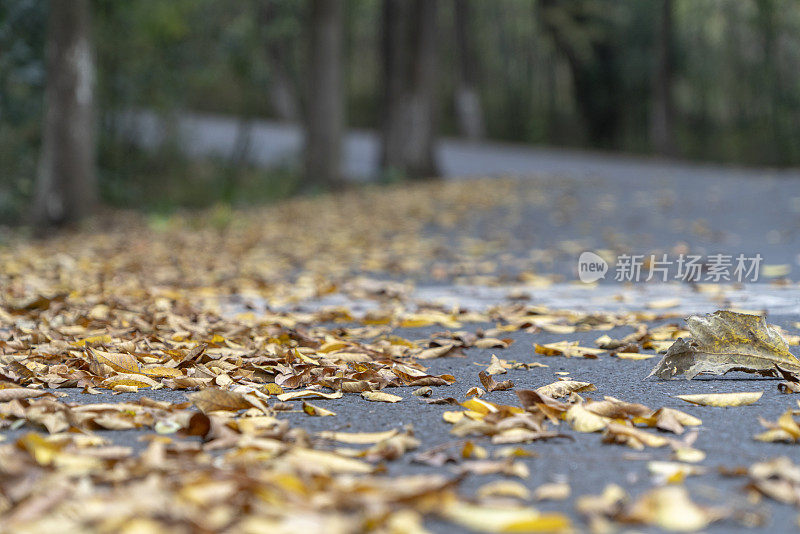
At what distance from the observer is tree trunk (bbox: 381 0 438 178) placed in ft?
50.8

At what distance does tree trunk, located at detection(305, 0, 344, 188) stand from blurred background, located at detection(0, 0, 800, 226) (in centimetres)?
3

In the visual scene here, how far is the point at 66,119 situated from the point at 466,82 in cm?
1935

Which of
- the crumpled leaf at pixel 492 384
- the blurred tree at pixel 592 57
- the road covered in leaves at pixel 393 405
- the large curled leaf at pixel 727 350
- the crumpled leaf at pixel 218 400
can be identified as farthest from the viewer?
the blurred tree at pixel 592 57

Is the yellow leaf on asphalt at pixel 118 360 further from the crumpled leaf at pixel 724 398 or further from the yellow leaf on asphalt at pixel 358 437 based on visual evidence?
the crumpled leaf at pixel 724 398

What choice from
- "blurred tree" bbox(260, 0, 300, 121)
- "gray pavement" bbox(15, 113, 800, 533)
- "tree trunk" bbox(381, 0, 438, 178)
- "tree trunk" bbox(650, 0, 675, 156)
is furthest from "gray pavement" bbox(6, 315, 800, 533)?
"blurred tree" bbox(260, 0, 300, 121)

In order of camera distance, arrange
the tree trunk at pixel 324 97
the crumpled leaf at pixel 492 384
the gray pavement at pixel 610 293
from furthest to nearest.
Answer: the tree trunk at pixel 324 97
the crumpled leaf at pixel 492 384
the gray pavement at pixel 610 293

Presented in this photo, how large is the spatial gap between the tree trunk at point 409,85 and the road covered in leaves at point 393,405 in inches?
361

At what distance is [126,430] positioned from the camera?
254 centimetres

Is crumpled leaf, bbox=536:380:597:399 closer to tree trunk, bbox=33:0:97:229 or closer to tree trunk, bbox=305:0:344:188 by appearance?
tree trunk, bbox=33:0:97:229

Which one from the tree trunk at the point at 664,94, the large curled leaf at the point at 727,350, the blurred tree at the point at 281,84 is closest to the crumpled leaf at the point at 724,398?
the large curled leaf at the point at 727,350

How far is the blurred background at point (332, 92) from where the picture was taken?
12203 mm

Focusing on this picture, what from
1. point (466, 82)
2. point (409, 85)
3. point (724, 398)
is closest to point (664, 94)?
point (466, 82)

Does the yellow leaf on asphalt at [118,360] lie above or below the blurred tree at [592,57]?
below

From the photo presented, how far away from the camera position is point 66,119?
10250mm
